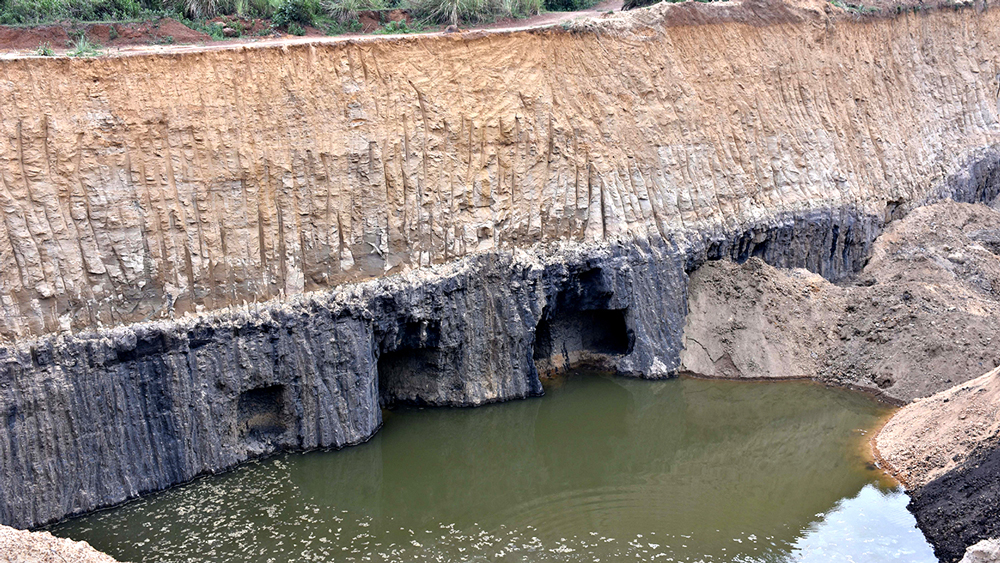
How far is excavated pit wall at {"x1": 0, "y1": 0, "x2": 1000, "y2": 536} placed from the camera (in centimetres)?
1230

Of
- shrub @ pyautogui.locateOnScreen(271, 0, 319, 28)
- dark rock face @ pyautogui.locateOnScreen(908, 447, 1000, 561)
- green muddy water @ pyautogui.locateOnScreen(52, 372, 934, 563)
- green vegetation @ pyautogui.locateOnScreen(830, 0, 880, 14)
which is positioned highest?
green vegetation @ pyautogui.locateOnScreen(830, 0, 880, 14)

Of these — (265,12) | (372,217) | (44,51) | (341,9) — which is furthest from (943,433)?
(44,51)

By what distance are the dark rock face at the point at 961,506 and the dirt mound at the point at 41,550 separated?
9.93 m

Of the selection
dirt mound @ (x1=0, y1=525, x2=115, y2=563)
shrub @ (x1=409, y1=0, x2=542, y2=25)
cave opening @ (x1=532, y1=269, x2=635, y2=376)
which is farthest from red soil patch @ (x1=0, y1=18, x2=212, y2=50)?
dirt mound @ (x1=0, y1=525, x2=115, y2=563)

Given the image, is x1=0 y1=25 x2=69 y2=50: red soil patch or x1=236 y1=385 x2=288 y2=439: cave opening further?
x1=0 y1=25 x2=69 y2=50: red soil patch

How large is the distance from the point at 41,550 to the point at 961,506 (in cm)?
1085

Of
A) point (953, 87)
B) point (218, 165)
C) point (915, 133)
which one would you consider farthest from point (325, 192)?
point (953, 87)

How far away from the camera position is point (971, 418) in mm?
12977

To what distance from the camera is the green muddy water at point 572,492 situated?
11727 mm

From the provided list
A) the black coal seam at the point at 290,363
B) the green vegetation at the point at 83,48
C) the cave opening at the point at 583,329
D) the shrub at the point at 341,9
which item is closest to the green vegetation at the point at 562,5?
the shrub at the point at 341,9

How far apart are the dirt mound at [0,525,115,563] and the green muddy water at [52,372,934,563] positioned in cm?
160

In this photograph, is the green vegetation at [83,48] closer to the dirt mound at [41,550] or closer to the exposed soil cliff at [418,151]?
the exposed soil cliff at [418,151]

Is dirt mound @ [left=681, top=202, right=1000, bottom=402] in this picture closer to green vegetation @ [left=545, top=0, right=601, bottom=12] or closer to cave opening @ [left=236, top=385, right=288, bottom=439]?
green vegetation @ [left=545, top=0, right=601, bottom=12]

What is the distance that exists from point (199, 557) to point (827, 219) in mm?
13470
